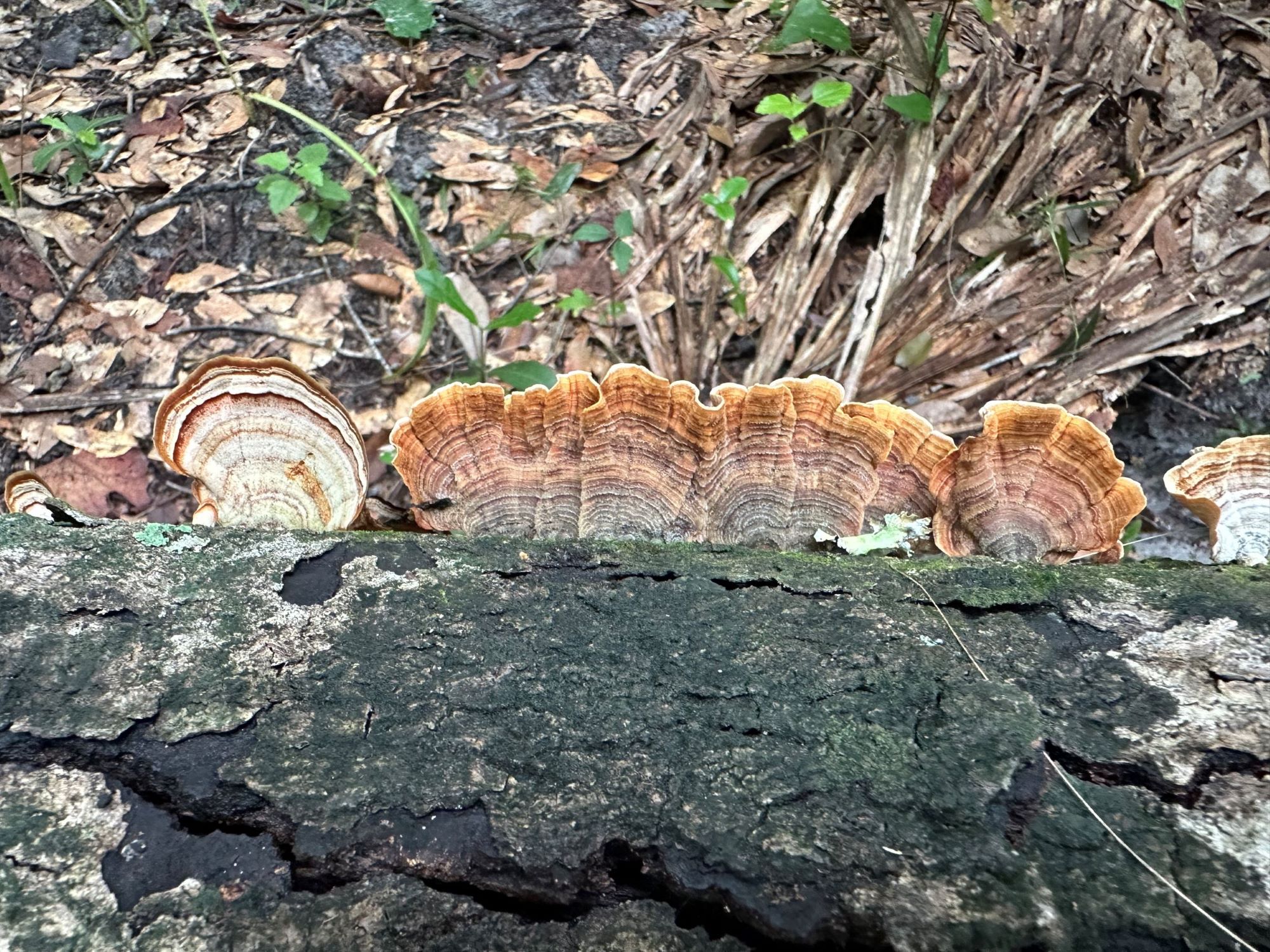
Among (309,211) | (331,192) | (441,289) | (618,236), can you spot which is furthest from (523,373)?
(309,211)

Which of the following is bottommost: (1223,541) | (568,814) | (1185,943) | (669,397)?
(1185,943)

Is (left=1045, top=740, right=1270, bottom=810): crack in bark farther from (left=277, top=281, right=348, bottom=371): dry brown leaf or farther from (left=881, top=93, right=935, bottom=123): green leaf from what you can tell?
(left=277, top=281, right=348, bottom=371): dry brown leaf

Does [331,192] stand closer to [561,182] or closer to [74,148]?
[561,182]

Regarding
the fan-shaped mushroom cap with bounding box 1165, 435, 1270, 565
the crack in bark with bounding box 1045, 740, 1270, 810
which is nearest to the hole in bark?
the crack in bark with bounding box 1045, 740, 1270, 810

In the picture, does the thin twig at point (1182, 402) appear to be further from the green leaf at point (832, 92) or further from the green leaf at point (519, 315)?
the green leaf at point (519, 315)

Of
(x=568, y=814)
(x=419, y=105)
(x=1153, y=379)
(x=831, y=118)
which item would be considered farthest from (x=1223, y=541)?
(x=419, y=105)

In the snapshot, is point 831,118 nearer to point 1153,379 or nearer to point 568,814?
point 1153,379
